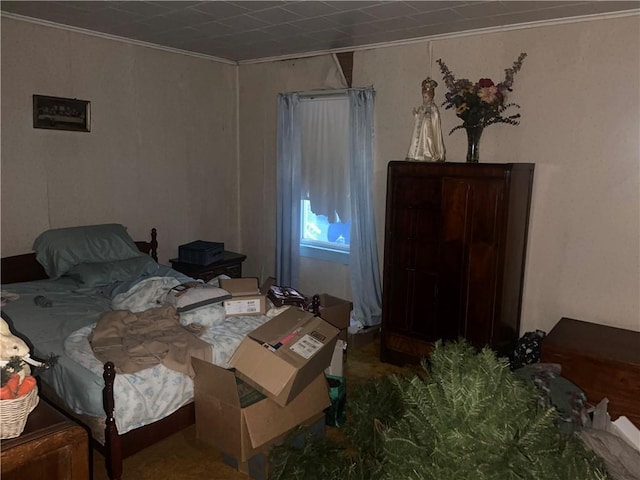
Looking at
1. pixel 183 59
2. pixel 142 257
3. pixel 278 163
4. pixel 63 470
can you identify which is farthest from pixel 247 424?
pixel 183 59

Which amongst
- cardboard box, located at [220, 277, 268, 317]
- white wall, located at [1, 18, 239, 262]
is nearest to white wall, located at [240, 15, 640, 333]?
cardboard box, located at [220, 277, 268, 317]

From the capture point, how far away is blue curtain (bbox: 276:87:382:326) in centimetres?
425

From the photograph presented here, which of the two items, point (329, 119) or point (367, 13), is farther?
point (329, 119)

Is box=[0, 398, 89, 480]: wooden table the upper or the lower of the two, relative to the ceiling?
lower

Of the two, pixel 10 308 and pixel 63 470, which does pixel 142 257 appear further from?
pixel 63 470

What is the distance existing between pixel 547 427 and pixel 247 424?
1725 millimetres

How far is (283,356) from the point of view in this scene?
99.8 inches

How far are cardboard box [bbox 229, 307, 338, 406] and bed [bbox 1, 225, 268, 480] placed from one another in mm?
191

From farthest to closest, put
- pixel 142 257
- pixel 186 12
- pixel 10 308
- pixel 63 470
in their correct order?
pixel 142 257, pixel 186 12, pixel 10 308, pixel 63 470

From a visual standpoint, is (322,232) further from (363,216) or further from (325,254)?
(363,216)

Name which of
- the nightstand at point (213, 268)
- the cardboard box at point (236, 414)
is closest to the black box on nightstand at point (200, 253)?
the nightstand at point (213, 268)

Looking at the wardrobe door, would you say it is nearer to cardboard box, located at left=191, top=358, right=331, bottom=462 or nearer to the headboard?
cardboard box, located at left=191, top=358, right=331, bottom=462

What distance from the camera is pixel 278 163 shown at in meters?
4.79

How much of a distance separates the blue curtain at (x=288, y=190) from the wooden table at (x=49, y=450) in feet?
11.6
